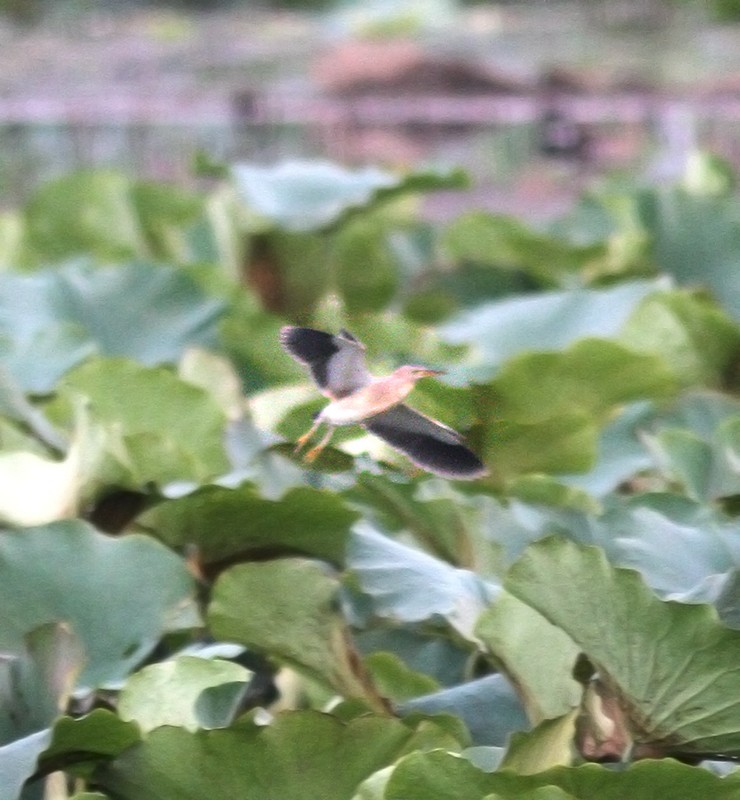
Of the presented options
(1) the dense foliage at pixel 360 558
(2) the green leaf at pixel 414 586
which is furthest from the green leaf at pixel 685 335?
(2) the green leaf at pixel 414 586

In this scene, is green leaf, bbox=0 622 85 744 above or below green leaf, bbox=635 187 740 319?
above

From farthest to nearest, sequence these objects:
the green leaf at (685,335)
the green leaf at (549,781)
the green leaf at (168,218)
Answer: the green leaf at (168,218) → the green leaf at (685,335) → the green leaf at (549,781)

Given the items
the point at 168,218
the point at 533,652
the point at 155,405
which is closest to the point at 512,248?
the point at 168,218

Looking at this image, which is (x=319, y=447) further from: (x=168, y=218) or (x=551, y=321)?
(x=168, y=218)

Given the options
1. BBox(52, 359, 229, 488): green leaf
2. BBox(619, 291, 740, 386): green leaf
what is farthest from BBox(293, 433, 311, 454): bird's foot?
BBox(619, 291, 740, 386): green leaf

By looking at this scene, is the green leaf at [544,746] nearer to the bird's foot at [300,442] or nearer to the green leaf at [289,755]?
the green leaf at [289,755]

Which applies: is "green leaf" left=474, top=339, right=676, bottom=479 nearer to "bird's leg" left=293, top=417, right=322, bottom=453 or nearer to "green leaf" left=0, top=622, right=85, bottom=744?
"bird's leg" left=293, top=417, right=322, bottom=453

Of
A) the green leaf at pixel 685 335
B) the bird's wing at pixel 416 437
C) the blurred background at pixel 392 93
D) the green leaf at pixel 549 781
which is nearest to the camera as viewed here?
the green leaf at pixel 549 781
